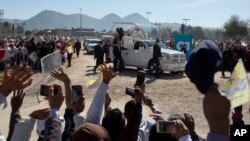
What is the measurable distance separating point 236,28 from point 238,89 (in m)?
71.9

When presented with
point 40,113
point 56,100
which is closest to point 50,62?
point 40,113

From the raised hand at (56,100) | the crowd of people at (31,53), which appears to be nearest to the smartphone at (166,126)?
the raised hand at (56,100)

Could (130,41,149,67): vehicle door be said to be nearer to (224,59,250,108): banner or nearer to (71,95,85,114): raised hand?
(71,95,85,114): raised hand

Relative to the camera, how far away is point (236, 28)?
7206cm

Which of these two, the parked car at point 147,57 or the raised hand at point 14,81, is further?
the parked car at point 147,57

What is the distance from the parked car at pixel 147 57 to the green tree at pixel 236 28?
51.7 metres

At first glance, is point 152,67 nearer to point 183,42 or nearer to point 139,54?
point 139,54

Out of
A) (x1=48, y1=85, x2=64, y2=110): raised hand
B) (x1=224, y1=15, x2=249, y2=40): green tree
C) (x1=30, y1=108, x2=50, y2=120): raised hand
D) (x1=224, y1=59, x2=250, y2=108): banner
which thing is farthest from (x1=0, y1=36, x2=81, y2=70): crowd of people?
(x1=224, y1=15, x2=249, y2=40): green tree

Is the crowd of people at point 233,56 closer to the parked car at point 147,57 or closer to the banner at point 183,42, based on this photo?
the parked car at point 147,57

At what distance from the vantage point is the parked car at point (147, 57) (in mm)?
21203

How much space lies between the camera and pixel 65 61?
2805 cm

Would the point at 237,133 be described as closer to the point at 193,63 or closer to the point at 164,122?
the point at 164,122

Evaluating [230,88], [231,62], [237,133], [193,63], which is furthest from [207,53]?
[231,62]

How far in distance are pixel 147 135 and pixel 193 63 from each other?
90.7 inches
